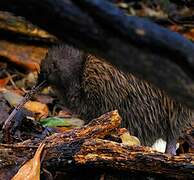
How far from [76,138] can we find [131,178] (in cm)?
33

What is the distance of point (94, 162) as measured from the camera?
2.68 m

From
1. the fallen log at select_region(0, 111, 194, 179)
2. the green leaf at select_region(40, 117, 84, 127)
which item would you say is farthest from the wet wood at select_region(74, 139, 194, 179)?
the green leaf at select_region(40, 117, 84, 127)

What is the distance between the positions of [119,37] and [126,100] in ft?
8.91

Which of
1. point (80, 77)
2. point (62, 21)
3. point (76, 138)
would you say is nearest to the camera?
point (62, 21)

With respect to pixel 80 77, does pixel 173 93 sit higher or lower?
higher

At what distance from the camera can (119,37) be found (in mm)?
1456

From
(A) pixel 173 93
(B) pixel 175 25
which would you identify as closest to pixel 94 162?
(A) pixel 173 93

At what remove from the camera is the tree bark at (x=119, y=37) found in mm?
1441

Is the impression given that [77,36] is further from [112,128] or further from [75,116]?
[75,116]

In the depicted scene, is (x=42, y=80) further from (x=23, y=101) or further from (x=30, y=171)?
(x=30, y=171)

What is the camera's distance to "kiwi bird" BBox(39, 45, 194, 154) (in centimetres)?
408

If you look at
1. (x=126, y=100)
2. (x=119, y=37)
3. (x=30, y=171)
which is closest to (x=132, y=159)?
(x=30, y=171)

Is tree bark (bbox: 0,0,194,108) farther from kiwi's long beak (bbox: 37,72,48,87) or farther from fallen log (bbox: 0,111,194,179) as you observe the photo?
kiwi's long beak (bbox: 37,72,48,87)

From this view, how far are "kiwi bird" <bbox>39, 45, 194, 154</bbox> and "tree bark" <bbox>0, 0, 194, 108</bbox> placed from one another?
7.94ft
